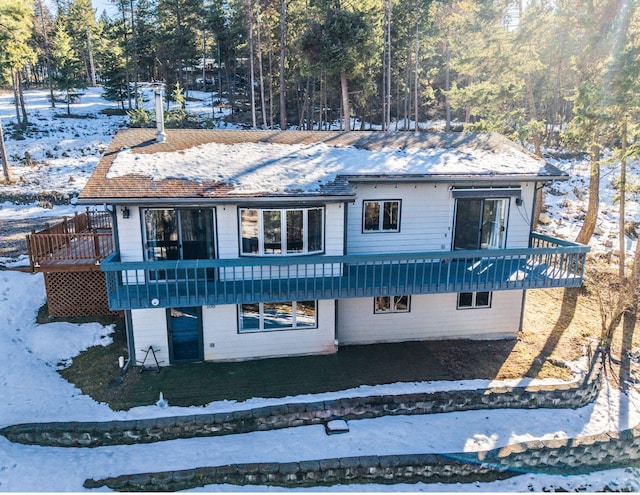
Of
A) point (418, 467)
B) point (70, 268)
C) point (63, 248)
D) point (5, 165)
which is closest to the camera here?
point (418, 467)

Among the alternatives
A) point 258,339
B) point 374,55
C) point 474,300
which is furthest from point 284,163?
point 374,55

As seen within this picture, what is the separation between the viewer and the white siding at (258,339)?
1209cm

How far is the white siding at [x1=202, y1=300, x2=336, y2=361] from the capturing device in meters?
12.1

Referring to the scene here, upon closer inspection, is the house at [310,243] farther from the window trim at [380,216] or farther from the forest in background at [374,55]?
the forest in background at [374,55]

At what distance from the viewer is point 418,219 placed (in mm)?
13070

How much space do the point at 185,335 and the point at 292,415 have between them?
12.7 feet

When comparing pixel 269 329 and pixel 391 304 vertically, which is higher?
pixel 391 304

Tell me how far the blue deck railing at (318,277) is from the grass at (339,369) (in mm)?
2309

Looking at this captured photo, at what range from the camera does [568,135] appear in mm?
18438

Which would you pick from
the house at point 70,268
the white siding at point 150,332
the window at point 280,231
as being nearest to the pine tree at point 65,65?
the house at point 70,268

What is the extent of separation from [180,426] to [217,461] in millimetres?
1370

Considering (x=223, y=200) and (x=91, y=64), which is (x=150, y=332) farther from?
(x=91, y=64)

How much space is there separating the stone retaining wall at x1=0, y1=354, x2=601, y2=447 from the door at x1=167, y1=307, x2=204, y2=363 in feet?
7.58

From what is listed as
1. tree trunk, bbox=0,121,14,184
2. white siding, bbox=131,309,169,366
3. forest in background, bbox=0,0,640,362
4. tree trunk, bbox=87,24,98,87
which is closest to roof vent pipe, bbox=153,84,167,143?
white siding, bbox=131,309,169,366
